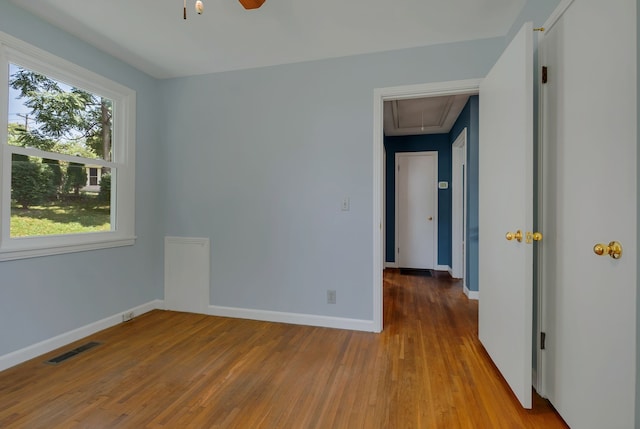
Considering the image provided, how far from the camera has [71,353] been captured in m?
2.30

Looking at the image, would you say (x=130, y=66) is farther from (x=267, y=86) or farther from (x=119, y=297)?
(x=119, y=297)

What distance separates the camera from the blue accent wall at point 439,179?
5.41 metres

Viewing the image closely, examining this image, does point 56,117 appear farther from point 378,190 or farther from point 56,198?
point 378,190

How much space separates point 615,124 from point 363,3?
1.66 metres

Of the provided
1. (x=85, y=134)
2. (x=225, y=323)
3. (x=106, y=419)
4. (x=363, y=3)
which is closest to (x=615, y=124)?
(x=363, y=3)

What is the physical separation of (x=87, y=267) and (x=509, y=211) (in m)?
3.27

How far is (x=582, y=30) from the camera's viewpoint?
4.48 feet

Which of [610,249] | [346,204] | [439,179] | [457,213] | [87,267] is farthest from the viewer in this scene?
[439,179]

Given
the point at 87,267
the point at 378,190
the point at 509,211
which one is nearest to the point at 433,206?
the point at 378,190

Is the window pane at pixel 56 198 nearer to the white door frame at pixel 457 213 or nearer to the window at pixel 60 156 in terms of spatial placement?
the window at pixel 60 156

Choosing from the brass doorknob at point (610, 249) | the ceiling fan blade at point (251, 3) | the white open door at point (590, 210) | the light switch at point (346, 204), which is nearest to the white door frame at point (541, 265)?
the white open door at point (590, 210)

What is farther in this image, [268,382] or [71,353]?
[71,353]

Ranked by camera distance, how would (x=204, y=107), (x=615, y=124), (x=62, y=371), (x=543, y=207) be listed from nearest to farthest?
1. (x=615, y=124)
2. (x=543, y=207)
3. (x=62, y=371)
4. (x=204, y=107)

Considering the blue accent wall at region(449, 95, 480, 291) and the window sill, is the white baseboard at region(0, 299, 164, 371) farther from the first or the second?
the blue accent wall at region(449, 95, 480, 291)
